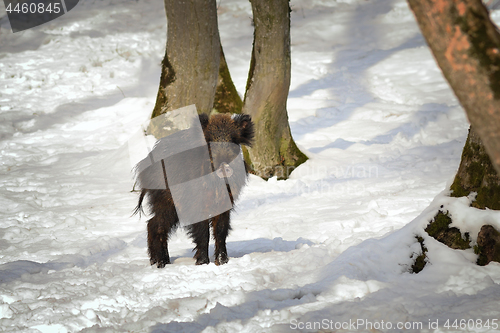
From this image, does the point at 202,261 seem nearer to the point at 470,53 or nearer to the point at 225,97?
the point at 470,53

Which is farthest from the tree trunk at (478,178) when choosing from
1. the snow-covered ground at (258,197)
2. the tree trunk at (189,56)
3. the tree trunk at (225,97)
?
the tree trunk at (225,97)

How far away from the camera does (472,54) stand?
1.23 metres

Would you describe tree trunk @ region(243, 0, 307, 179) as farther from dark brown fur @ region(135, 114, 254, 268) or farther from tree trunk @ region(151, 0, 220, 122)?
dark brown fur @ region(135, 114, 254, 268)

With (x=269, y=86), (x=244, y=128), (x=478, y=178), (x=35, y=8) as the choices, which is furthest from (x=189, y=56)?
(x=35, y=8)

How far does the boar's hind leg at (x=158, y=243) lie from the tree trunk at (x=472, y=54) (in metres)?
3.10

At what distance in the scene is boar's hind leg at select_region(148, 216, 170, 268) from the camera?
3840mm

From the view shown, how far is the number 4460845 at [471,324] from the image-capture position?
6.50 ft

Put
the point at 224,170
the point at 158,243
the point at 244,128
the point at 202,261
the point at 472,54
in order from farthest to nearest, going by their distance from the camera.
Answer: the point at 158,243 < the point at 202,261 < the point at 244,128 < the point at 224,170 < the point at 472,54

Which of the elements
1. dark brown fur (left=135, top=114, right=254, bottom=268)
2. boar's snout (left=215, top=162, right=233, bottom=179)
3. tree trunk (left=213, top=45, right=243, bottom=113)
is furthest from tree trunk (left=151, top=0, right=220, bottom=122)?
boar's snout (left=215, top=162, right=233, bottom=179)

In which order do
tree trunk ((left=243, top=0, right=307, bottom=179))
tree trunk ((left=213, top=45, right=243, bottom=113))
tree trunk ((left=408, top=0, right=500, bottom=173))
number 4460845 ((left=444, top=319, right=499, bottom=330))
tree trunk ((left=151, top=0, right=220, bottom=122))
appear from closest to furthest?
tree trunk ((left=408, top=0, right=500, bottom=173)), number 4460845 ((left=444, top=319, right=499, bottom=330)), tree trunk ((left=151, top=0, right=220, bottom=122)), tree trunk ((left=243, top=0, right=307, bottom=179)), tree trunk ((left=213, top=45, right=243, bottom=113))

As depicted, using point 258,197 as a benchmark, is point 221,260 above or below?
above

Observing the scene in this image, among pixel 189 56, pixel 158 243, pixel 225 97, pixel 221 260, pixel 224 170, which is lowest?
pixel 221 260

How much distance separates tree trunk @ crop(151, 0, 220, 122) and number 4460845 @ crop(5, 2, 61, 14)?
1158 cm

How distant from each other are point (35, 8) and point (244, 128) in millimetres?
15353
